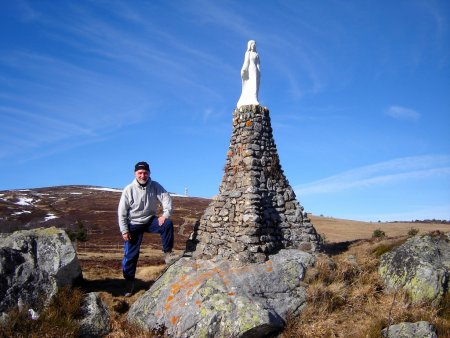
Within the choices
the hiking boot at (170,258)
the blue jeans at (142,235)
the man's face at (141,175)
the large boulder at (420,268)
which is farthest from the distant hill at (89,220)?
the large boulder at (420,268)

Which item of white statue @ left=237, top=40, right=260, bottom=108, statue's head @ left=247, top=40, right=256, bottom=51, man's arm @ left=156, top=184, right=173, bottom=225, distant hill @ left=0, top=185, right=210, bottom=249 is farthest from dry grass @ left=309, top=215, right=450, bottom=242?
man's arm @ left=156, top=184, right=173, bottom=225

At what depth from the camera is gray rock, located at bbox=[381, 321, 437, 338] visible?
24.9ft

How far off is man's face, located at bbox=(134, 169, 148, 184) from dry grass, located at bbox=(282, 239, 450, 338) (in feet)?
15.9

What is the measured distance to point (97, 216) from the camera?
2255 inches

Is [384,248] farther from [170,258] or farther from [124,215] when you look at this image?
[124,215]

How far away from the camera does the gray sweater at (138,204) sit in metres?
9.91

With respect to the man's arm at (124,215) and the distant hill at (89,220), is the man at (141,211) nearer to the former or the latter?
the man's arm at (124,215)

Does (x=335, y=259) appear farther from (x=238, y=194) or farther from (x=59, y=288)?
(x=59, y=288)

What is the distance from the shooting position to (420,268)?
9.85 m

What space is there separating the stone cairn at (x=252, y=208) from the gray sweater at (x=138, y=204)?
76.8 inches

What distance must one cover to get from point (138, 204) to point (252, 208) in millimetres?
3135

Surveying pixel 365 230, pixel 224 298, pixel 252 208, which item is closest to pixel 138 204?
pixel 252 208

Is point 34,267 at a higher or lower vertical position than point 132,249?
lower

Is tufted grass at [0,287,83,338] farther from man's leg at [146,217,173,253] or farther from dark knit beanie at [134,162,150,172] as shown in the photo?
dark knit beanie at [134,162,150,172]
